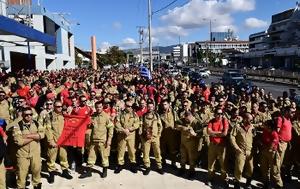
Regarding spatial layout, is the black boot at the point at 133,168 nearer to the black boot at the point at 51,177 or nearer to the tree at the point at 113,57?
the black boot at the point at 51,177

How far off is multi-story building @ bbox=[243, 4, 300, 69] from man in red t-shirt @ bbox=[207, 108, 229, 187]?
71.4m

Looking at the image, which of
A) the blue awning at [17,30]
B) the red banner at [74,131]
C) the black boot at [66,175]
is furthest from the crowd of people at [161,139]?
the blue awning at [17,30]

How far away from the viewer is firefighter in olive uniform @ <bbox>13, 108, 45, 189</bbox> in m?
6.93

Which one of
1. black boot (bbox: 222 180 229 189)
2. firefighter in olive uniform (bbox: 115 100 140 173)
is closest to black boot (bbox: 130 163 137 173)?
firefighter in olive uniform (bbox: 115 100 140 173)

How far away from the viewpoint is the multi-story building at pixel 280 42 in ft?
271

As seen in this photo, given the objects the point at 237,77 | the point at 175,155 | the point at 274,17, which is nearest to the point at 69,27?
the point at 237,77

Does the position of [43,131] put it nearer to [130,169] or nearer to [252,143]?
[130,169]

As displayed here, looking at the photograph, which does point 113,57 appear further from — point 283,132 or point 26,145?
point 26,145

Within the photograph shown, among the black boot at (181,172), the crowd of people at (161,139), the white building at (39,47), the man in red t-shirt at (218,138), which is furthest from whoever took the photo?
the white building at (39,47)

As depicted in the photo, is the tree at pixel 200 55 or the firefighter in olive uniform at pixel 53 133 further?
the tree at pixel 200 55

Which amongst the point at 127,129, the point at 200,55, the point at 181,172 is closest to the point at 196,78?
the point at 181,172

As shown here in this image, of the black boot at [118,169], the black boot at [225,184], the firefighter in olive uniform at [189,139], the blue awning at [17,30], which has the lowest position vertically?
the black boot at [225,184]

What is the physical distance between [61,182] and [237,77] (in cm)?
2988

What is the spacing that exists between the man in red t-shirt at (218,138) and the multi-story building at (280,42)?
71383mm
